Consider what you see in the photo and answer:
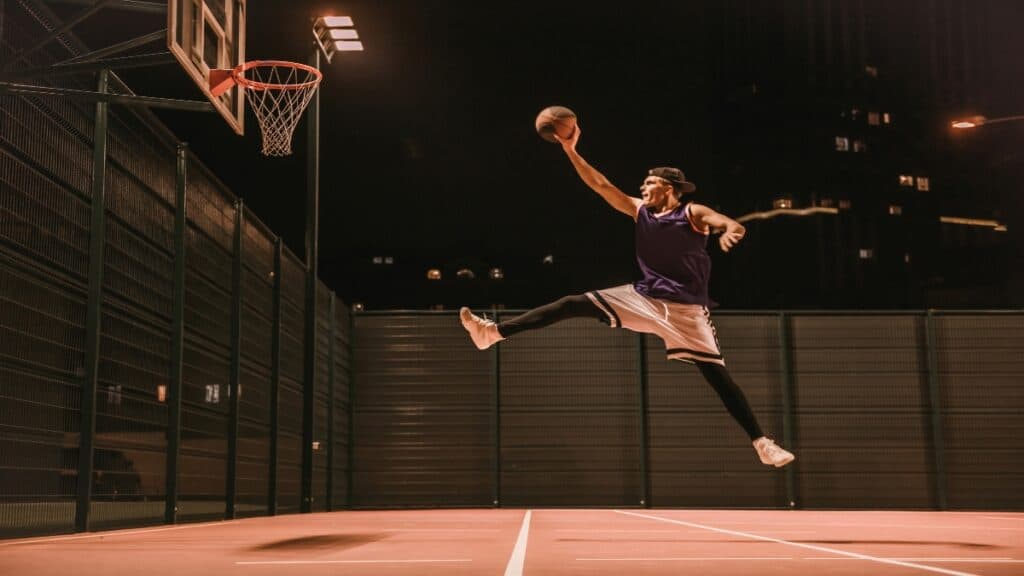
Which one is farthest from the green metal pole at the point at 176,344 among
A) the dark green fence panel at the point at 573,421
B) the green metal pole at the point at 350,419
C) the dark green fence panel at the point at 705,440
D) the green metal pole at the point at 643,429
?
the dark green fence panel at the point at 705,440

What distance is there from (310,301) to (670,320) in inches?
348

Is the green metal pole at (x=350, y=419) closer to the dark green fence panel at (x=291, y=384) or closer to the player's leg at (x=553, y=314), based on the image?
the dark green fence panel at (x=291, y=384)

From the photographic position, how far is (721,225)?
6.67m

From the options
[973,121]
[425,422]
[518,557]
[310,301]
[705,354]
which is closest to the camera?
[518,557]

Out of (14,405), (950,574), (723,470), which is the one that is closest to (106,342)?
(14,405)

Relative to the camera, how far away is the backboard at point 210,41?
27.4 feet

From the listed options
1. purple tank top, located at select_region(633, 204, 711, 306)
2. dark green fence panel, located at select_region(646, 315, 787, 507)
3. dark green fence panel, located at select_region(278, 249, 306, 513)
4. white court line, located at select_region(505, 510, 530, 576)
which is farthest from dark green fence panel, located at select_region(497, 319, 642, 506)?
purple tank top, located at select_region(633, 204, 711, 306)

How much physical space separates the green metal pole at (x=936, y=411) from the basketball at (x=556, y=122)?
38.1 feet

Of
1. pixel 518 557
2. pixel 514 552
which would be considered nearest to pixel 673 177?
pixel 514 552

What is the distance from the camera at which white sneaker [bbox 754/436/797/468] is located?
267 inches

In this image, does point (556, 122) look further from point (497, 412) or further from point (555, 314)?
point (497, 412)

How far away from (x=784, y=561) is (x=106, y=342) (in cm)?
587

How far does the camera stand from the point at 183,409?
10.4 m

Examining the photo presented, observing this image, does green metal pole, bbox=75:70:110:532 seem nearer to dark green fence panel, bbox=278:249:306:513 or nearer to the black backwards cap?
the black backwards cap
